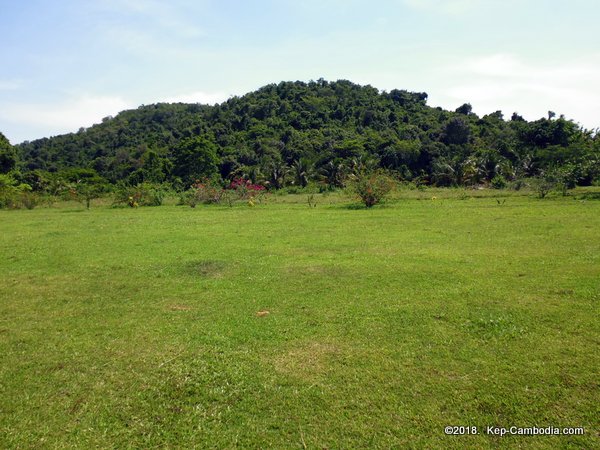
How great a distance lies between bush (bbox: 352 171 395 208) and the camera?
1156 inches

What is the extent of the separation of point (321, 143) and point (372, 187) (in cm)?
3564

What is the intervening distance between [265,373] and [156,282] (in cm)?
528

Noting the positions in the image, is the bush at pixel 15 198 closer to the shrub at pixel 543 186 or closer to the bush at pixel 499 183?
the shrub at pixel 543 186

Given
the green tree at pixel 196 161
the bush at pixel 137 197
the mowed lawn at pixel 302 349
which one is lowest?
the mowed lawn at pixel 302 349

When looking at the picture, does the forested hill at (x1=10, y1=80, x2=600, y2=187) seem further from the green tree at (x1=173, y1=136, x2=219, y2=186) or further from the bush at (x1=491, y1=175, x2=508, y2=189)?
the bush at (x1=491, y1=175, x2=508, y2=189)

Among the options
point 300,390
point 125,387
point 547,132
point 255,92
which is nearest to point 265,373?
point 300,390

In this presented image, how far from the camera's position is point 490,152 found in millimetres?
52562

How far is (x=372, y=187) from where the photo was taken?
29.3 metres

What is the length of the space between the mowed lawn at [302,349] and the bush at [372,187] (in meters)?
17.3

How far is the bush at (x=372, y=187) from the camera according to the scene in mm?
29375

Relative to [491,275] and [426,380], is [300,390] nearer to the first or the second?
[426,380]

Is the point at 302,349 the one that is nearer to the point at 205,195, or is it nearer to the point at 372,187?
the point at 372,187

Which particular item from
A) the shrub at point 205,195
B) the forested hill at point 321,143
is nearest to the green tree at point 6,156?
the forested hill at point 321,143

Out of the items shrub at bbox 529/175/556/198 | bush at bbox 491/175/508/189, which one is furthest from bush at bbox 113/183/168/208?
bush at bbox 491/175/508/189
